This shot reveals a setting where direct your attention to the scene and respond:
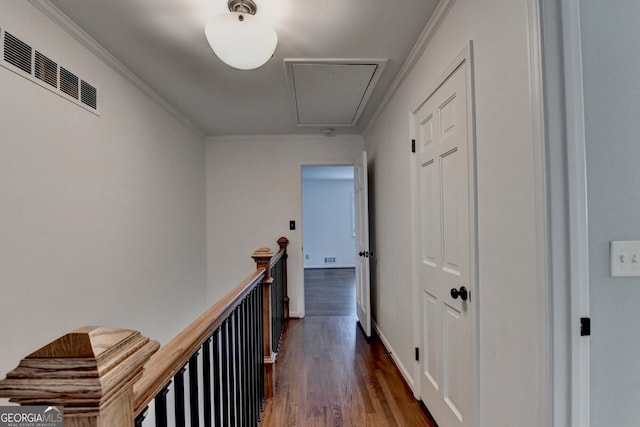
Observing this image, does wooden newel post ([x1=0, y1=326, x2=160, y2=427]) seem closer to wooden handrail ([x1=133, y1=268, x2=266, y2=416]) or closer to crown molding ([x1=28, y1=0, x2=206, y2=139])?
wooden handrail ([x1=133, y1=268, x2=266, y2=416])

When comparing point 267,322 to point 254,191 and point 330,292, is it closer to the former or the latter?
point 254,191

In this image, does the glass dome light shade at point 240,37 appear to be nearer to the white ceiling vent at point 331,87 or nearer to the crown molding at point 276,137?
the white ceiling vent at point 331,87

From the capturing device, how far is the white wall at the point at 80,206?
143 centimetres

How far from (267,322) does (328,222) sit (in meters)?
5.67

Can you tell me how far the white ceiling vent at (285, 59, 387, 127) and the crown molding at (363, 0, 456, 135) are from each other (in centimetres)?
16

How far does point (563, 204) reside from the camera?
0.93m

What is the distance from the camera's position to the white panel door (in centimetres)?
143

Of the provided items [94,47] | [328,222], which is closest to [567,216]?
[94,47]

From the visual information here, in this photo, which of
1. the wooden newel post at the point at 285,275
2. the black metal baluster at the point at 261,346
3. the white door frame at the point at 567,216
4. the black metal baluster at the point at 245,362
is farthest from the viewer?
the wooden newel post at the point at 285,275

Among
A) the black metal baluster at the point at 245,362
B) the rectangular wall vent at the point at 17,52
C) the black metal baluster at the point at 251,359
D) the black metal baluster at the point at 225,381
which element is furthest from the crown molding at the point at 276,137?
the black metal baluster at the point at 225,381

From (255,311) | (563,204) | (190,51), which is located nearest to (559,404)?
(563,204)

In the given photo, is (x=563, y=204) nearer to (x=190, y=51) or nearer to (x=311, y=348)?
(x=190, y=51)

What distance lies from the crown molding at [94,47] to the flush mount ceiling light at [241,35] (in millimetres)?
858

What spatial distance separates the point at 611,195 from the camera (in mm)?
963
